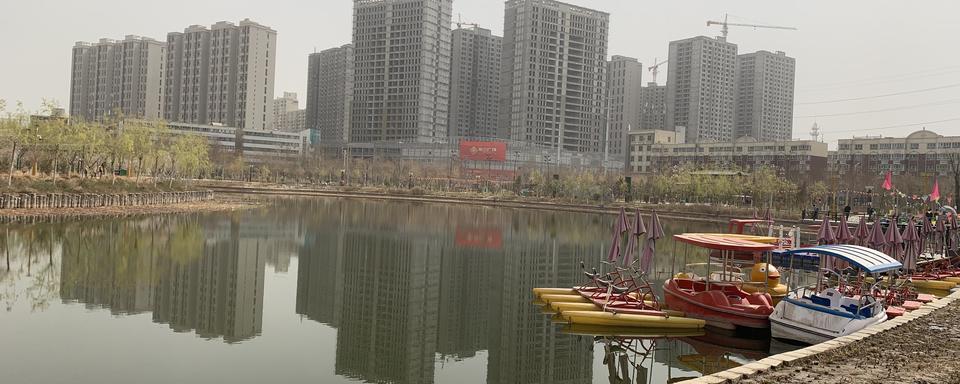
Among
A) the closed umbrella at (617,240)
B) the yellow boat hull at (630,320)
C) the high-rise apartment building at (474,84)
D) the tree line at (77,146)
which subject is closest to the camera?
the yellow boat hull at (630,320)

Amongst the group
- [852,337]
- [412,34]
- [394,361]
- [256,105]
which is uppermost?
[412,34]

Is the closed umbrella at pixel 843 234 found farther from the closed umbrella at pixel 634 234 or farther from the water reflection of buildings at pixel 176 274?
the water reflection of buildings at pixel 176 274

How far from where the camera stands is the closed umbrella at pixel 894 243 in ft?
98.2

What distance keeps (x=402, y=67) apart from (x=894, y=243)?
141 metres

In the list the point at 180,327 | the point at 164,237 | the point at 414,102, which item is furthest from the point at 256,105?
the point at 180,327

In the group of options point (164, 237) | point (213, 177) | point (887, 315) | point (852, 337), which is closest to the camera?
point (852, 337)

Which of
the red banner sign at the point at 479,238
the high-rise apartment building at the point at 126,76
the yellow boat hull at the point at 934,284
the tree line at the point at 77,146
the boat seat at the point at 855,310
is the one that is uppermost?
the high-rise apartment building at the point at 126,76

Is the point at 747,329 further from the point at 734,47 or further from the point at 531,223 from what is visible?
the point at 734,47

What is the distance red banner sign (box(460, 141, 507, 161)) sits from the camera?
131250 mm

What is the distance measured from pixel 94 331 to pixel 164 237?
20.4 meters

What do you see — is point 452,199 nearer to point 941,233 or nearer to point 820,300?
point 941,233

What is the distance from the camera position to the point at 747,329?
21719mm

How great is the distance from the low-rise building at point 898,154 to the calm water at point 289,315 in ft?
290

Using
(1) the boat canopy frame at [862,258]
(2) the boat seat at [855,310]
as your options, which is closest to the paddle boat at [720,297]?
(1) the boat canopy frame at [862,258]
